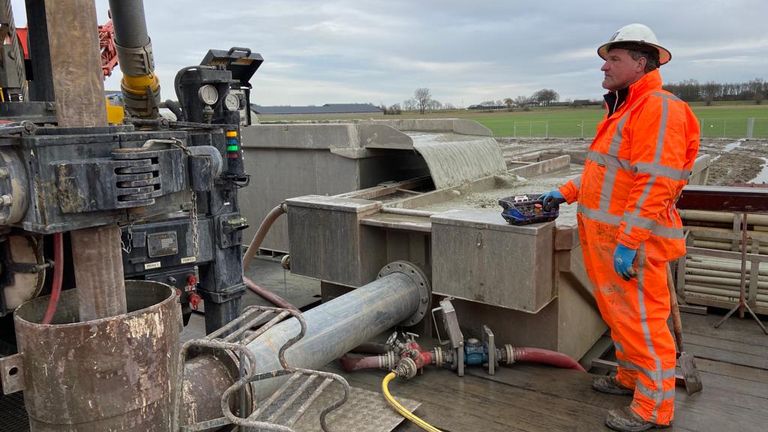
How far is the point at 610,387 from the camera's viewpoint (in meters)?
3.94

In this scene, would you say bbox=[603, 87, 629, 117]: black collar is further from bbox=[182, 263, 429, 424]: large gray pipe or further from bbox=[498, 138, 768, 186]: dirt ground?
bbox=[498, 138, 768, 186]: dirt ground

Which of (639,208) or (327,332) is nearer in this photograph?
(639,208)

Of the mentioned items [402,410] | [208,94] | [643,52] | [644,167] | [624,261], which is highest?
[643,52]

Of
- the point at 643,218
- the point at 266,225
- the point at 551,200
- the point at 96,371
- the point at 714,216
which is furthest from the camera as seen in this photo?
the point at 714,216

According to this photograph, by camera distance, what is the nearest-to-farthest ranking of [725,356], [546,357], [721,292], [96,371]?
[96,371] < [546,357] < [725,356] < [721,292]

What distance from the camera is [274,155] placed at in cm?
759

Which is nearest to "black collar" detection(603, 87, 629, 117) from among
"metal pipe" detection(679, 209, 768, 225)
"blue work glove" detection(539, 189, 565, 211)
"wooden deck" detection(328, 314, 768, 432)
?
"blue work glove" detection(539, 189, 565, 211)

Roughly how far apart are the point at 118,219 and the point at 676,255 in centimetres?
292

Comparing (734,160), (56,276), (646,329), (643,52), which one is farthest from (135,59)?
(734,160)

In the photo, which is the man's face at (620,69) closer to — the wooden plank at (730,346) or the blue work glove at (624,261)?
the blue work glove at (624,261)

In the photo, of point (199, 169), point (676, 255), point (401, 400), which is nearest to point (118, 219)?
point (199, 169)

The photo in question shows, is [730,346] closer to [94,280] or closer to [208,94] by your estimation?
[208,94]

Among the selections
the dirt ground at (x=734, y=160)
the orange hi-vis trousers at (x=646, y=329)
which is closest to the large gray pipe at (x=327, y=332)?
the orange hi-vis trousers at (x=646, y=329)

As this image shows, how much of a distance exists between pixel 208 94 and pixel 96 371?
2955mm
